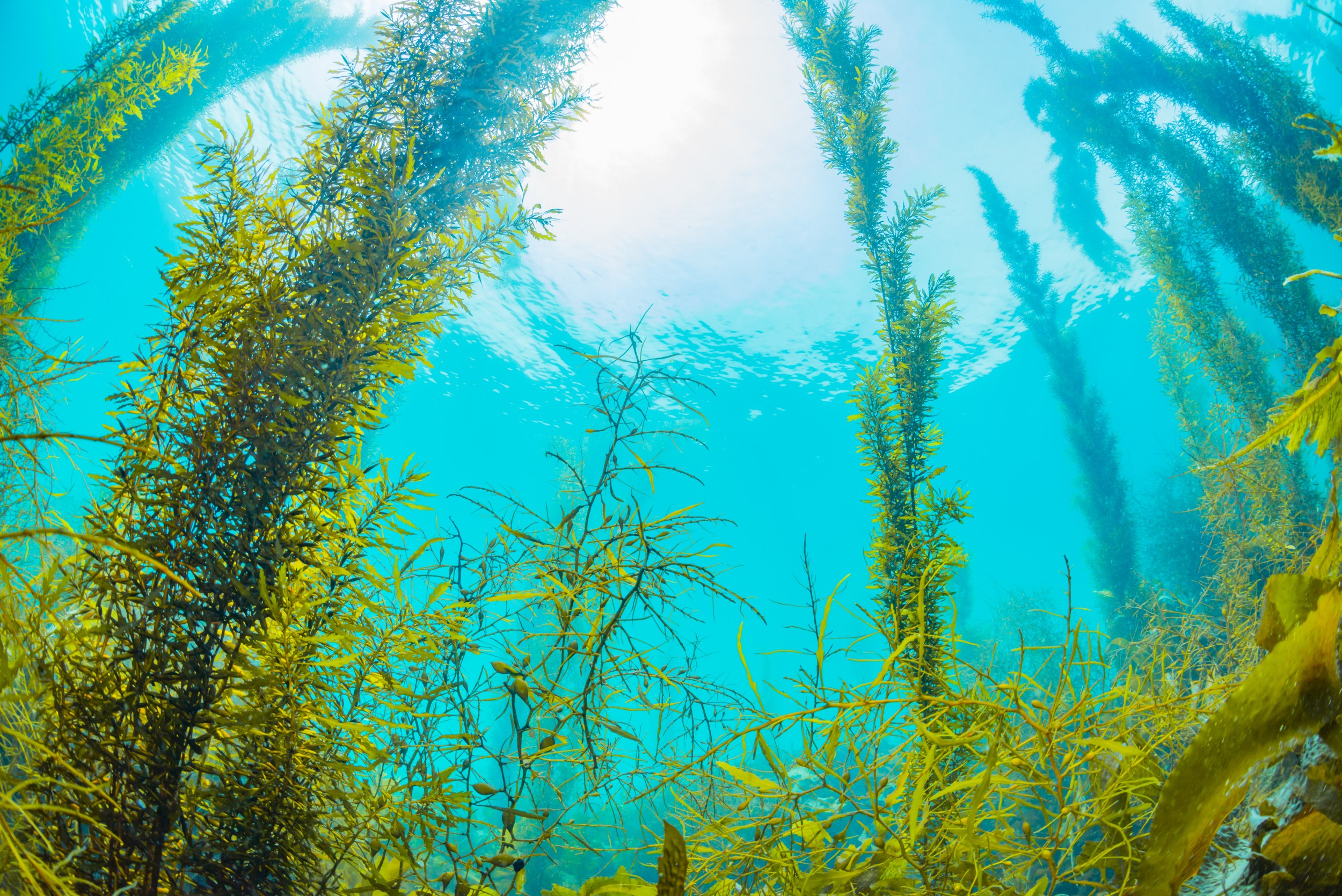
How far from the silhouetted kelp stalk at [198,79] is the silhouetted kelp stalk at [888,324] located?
6.49 meters

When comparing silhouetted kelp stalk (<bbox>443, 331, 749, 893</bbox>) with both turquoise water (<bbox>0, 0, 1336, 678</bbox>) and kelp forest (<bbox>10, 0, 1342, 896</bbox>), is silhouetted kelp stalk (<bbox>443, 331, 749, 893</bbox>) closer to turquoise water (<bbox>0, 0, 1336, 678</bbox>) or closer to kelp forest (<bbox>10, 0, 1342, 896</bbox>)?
kelp forest (<bbox>10, 0, 1342, 896</bbox>)

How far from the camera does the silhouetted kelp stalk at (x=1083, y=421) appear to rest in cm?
1084

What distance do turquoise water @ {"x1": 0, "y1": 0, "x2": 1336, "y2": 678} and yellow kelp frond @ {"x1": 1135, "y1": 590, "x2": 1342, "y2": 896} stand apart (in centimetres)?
310

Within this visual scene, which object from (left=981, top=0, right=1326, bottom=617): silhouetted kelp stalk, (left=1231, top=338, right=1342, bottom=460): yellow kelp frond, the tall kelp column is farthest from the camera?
(left=981, top=0, right=1326, bottom=617): silhouetted kelp stalk

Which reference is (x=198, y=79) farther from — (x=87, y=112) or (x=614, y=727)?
(x=614, y=727)

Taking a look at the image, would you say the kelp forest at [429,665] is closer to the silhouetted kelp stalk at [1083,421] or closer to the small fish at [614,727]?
the small fish at [614,727]

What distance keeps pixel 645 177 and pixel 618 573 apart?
17.7 metres

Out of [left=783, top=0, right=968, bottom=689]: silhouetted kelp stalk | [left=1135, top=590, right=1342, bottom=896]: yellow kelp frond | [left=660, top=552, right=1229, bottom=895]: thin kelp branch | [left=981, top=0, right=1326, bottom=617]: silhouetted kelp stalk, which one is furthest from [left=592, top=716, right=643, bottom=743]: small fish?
[left=981, top=0, right=1326, bottom=617]: silhouetted kelp stalk

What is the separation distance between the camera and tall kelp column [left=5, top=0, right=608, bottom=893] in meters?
1.03

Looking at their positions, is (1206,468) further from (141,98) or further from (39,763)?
(141,98)

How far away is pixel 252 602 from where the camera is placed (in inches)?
43.6

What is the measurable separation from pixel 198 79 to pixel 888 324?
28.8 feet

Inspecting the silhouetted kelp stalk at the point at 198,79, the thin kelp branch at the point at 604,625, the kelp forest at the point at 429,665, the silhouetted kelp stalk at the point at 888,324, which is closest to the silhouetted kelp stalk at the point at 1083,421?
the silhouetted kelp stalk at the point at 888,324

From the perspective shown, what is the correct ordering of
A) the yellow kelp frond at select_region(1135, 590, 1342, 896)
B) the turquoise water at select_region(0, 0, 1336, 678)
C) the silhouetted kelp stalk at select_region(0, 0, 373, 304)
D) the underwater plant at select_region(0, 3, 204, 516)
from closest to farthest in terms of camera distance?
the yellow kelp frond at select_region(1135, 590, 1342, 896) → the underwater plant at select_region(0, 3, 204, 516) → the silhouetted kelp stalk at select_region(0, 0, 373, 304) → the turquoise water at select_region(0, 0, 1336, 678)
